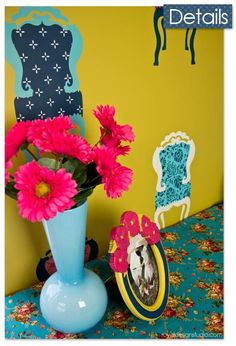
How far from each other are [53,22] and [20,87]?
0.20 meters

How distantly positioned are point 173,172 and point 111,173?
0.65m

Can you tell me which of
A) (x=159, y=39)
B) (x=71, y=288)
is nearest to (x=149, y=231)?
(x=71, y=288)

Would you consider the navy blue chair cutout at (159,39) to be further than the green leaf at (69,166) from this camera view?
Yes

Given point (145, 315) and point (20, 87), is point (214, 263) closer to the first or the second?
point (145, 315)

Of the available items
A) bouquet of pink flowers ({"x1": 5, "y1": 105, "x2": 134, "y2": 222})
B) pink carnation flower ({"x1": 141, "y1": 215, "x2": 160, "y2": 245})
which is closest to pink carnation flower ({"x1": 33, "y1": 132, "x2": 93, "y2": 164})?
bouquet of pink flowers ({"x1": 5, "y1": 105, "x2": 134, "y2": 222})

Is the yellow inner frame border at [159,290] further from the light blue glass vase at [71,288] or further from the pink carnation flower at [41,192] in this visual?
the pink carnation flower at [41,192]

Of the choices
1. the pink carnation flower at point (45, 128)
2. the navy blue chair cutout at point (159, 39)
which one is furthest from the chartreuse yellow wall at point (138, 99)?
the pink carnation flower at point (45, 128)

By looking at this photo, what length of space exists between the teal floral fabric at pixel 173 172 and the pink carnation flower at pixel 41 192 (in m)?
0.70

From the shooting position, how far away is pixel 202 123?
168 cm

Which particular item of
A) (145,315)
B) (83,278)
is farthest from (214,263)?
(83,278)

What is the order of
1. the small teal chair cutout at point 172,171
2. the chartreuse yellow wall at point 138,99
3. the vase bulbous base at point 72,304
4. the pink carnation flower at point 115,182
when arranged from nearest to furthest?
1. the pink carnation flower at point 115,182
2. the vase bulbous base at point 72,304
3. the chartreuse yellow wall at point 138,99
4. the small teal chair cutout at point 172,171

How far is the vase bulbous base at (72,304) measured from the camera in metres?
1.16

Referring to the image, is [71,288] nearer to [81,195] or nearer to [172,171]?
[81,195]

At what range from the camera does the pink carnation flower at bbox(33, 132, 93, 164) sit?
38.4 inches
